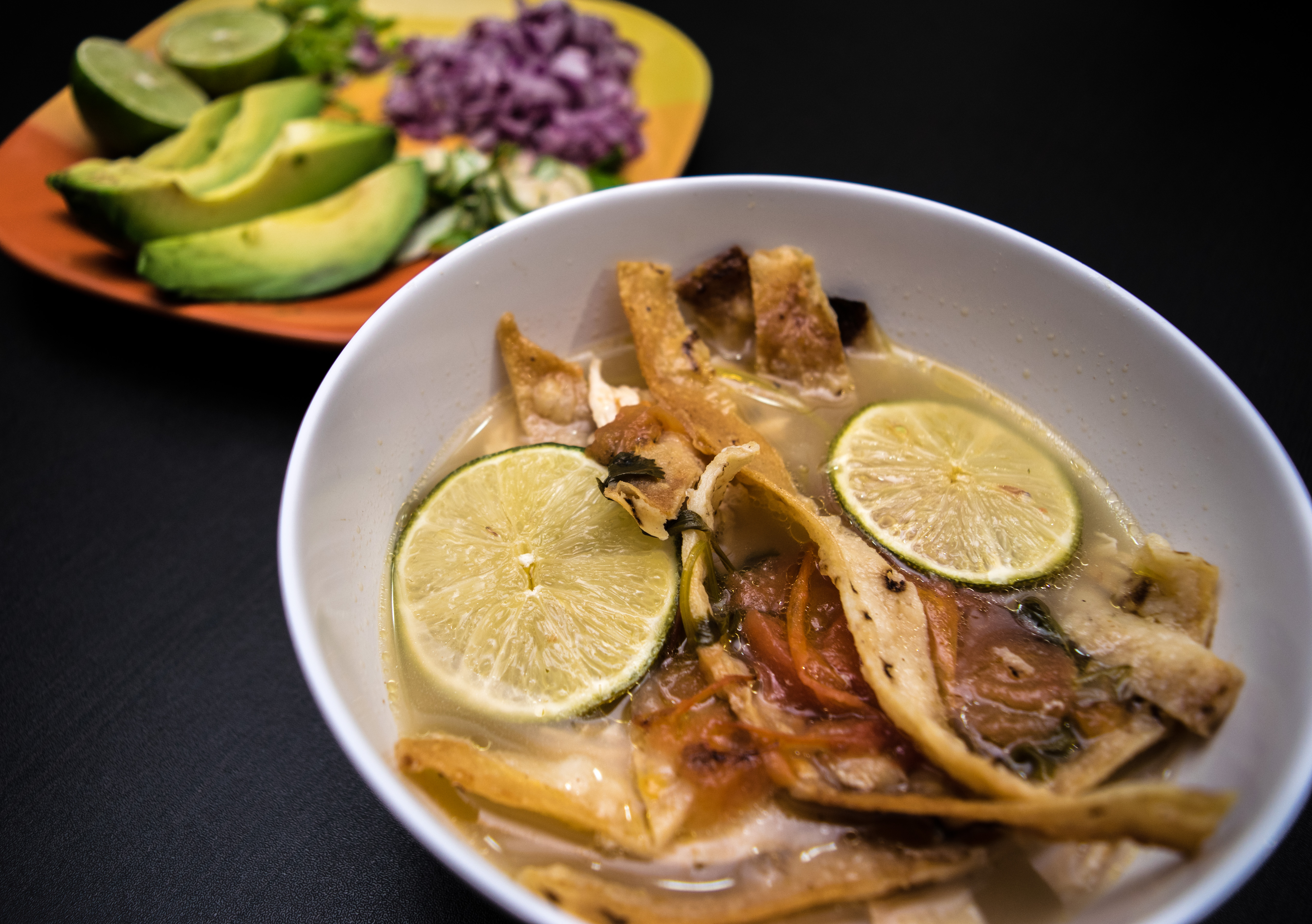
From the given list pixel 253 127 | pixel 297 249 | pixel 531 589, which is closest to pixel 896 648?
pixel 531 589

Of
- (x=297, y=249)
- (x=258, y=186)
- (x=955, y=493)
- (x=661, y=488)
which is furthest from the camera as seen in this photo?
(x=258, y=186)

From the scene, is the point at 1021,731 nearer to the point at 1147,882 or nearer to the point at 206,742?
the point at 1147,882

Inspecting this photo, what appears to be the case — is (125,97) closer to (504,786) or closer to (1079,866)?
(504,786)

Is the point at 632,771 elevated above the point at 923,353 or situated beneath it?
situated beneath

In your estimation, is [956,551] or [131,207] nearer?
[956,551]

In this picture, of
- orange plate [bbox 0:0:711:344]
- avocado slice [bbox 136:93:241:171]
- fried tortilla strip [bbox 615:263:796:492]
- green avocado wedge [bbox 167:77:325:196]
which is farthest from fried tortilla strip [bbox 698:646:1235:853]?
avocado slice [bbox 136:93:241:171]

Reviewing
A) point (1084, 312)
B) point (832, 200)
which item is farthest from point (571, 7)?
point (1084, 312)

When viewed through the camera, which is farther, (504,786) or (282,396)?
(282,396)
